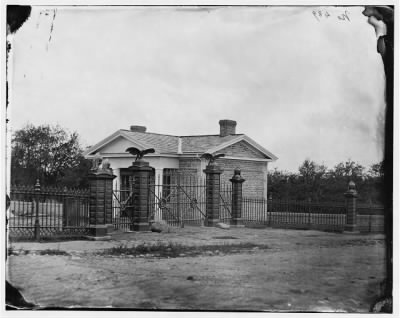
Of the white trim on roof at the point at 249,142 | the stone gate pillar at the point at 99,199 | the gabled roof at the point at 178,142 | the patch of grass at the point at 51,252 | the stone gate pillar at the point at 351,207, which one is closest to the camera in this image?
the patch of grass at the point at 51,252

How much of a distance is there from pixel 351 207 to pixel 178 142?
9200 mm

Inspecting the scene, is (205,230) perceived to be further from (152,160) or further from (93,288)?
(93,288)

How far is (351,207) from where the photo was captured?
54.5 feet

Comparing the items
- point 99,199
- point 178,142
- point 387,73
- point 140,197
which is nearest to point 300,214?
point 178,142

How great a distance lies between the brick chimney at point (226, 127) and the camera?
22609 millimetres

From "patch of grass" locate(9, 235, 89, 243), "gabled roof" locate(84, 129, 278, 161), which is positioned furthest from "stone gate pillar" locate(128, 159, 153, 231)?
"gabled roof" locate(84, 129, 278, 161)

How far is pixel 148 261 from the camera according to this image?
10.2 metres

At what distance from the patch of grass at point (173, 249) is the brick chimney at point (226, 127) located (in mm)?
10704

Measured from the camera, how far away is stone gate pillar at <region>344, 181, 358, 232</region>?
1635cm

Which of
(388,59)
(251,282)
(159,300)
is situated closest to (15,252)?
(159,300)

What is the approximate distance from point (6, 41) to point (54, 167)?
15.6 metres

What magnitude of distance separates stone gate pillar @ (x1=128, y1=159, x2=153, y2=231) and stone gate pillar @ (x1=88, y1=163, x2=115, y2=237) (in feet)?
4.74

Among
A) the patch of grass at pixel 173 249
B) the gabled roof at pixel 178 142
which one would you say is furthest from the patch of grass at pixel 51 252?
the gabled roof at pixel 178 142

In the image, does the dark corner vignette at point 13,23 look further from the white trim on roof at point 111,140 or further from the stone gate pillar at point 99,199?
the white trim on roof at point 111,140
